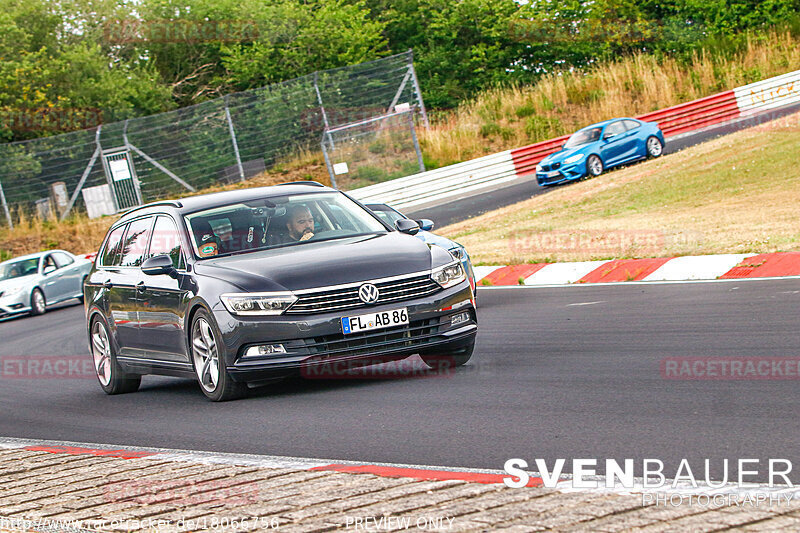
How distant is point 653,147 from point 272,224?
23788 mm

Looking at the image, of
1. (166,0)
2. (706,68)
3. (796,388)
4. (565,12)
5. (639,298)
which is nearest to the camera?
(796,388)

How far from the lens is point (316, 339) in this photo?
8.02m

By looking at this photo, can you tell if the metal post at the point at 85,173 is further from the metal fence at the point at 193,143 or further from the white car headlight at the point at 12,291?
the white car headlight at the point at 12,291

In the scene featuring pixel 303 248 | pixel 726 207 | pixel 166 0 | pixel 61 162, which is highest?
pixel 166 0

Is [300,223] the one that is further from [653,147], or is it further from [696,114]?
[696,114]

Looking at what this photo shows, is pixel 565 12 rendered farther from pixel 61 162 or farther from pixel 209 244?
pixel 209 244

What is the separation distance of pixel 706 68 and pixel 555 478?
39779 mm

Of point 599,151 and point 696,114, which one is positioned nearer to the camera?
point 599,151

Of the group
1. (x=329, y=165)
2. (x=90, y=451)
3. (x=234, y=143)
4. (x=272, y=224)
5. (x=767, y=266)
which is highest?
(x=234, y=143)

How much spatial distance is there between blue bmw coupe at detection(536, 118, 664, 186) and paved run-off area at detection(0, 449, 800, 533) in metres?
25.3

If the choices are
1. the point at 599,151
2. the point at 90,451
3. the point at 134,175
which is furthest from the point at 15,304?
the point at 90,451

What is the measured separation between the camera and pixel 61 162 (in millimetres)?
35531

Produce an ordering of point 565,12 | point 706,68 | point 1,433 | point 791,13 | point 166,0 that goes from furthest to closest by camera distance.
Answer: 1. point 166,0
2. point 565,12
3. point 791,13
4. point 706,68
5. point 1,433

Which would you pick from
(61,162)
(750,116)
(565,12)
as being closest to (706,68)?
(750,116)
